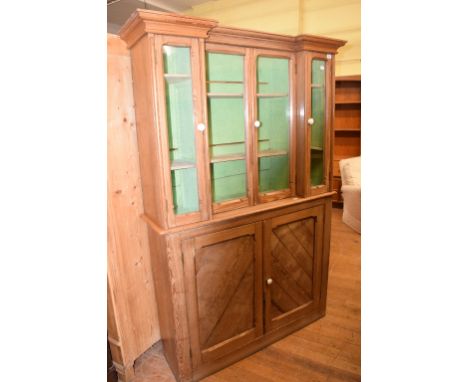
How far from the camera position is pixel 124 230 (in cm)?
193

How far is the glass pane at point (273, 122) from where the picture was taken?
2.03 metres

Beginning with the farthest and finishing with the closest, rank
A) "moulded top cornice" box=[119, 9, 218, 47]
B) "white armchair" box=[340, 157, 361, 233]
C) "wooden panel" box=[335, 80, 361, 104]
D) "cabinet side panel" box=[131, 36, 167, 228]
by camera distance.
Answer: "wooden panel" box=[335, 80, 361, 104] → "white armchair" box=[340, 157, 361, 233] → "cabinet side panel" box=[131, 36, 167, 228] → "moulded top cornice" box=[119, 9, 218, 47]

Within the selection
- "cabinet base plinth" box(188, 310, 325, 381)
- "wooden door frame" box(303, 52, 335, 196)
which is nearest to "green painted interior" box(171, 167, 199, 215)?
"wooden door frame" box(303, 52, 335, 196)

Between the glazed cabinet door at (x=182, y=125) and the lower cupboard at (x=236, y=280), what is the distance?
0.48ft

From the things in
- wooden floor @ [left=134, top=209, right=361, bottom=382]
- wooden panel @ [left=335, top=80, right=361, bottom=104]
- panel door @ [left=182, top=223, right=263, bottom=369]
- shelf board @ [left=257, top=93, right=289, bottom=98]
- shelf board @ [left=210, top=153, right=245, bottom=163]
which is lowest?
wooden floor @ [left=134, top=209, right=361, bottom=382]

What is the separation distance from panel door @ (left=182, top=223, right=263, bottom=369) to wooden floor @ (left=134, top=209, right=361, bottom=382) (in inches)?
5.7

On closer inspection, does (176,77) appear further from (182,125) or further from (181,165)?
(181,165)

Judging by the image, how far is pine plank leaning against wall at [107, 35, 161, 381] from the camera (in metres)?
1.80

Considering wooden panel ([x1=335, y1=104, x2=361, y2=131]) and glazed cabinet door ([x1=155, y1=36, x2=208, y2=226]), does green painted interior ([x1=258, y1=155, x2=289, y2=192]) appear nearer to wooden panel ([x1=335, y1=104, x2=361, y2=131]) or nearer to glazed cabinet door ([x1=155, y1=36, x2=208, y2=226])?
glazed cabinet door ([x1=155, y1=36, x2=208, y2=226])

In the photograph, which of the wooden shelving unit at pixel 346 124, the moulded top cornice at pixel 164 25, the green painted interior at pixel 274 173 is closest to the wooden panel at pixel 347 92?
the wooden shelving unit at pixel 346 124

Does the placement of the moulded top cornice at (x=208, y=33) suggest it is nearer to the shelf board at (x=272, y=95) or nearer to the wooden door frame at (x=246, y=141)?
the wooden door frame at (x=246, y=141)

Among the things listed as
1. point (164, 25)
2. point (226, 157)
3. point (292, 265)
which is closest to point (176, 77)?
point (164, 25)
